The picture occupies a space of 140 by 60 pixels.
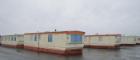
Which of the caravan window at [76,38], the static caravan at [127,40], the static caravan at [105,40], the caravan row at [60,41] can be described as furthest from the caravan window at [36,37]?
the static caravan at [127,40]

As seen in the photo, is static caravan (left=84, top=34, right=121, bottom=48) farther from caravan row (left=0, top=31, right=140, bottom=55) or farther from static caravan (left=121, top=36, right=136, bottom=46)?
static caravan (left=121, top=36, right=136, bottom=46)

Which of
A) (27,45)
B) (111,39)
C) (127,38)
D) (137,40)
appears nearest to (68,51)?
(27,45)

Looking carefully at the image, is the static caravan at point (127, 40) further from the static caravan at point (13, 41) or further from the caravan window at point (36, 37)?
the caravan window at point (36, 37)

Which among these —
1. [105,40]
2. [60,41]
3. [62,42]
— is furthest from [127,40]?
[62,42]

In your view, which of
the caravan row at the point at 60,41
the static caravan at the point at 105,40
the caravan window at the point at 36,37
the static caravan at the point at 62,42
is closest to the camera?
the static caravan at the point at 62,42

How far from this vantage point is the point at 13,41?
36781mm

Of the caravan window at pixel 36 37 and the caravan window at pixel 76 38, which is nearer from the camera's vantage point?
the caravan window at pixel 76 38

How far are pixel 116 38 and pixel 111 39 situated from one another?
0.99 metres

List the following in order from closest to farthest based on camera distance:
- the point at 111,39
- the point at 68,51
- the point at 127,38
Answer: the point at 68,51 → the point at 111,39 → the point at 127,38

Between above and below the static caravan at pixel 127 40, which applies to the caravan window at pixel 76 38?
above

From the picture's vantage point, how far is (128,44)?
169 ft

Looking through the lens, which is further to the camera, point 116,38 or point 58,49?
point 116,38

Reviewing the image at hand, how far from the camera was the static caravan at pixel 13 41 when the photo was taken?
1380 inches

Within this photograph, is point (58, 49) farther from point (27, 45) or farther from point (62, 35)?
point (27, 45)
